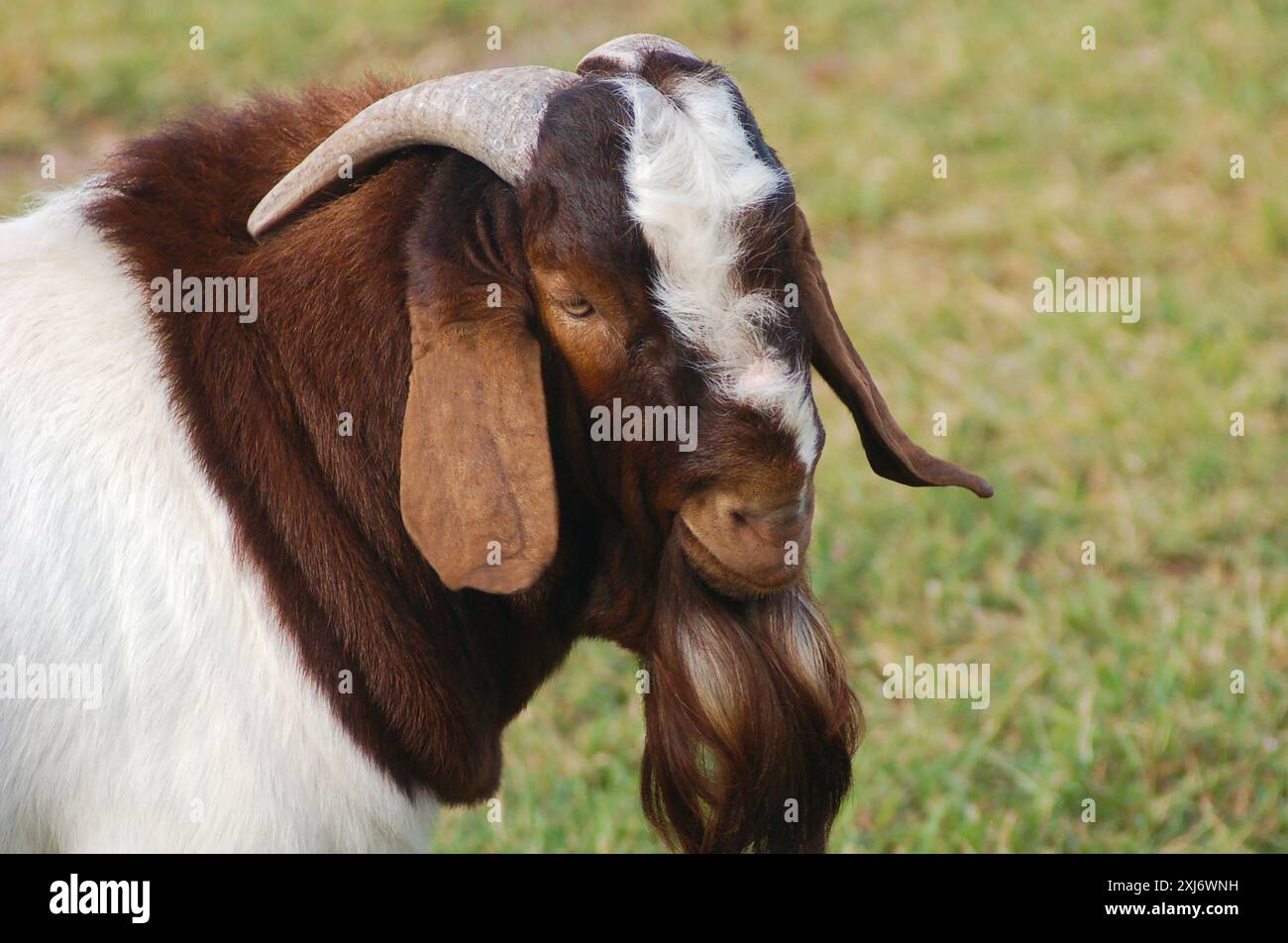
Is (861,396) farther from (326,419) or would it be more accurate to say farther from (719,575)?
(326,419)

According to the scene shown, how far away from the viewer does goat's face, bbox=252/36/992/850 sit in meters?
2.35

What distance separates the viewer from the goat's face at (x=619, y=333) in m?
2.35

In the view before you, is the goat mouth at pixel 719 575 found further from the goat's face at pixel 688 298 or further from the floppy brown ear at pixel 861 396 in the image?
the floppy brown ear at pixel 861 396

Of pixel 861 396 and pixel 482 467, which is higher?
pixel 861 396

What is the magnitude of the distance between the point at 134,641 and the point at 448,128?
999mm

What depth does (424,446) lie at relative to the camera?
2400mm

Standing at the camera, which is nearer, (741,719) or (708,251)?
(708,251)

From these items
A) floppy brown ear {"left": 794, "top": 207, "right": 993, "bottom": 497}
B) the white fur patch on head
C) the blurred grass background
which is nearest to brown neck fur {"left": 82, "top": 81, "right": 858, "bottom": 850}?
the white fur patch on head

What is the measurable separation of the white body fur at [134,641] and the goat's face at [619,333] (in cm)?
38

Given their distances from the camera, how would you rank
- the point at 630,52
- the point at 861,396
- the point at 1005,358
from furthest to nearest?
1. the point at 1005,358
2. the point at 861,396
3. the point at 630,52

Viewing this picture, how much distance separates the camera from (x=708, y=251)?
7.66 ft

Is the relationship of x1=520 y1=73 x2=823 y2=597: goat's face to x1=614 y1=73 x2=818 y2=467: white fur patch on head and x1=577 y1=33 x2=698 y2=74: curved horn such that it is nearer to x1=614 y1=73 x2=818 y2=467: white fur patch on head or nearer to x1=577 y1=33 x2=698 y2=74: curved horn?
x1=614 y1=73 x2=818 y2=467: white fur patch on head

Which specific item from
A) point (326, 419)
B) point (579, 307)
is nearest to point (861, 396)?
point (579, 307)
